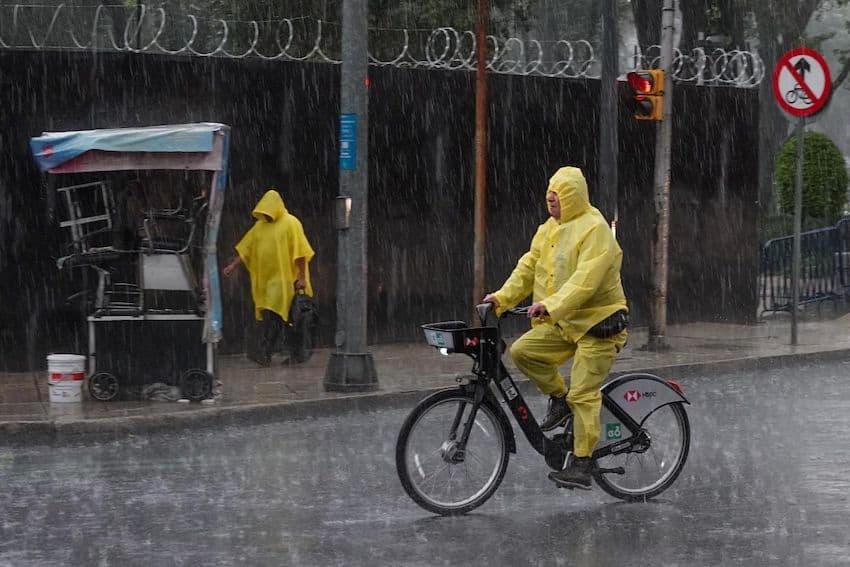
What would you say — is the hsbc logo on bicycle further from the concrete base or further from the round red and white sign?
the round red and white sign

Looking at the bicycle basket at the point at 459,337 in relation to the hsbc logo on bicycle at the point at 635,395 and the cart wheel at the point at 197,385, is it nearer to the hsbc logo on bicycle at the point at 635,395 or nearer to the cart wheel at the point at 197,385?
the hsbc logo on bicycle at the point at 635,395

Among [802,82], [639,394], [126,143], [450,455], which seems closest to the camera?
[450,455]

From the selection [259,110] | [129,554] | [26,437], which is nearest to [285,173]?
[259,110]

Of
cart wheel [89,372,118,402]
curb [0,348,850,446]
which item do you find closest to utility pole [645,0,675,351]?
curb [0,348,850,446]

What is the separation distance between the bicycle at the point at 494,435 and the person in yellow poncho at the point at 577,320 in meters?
0.13

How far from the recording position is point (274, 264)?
45.6 ft

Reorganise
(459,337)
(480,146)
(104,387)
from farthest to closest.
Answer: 1. (480,146)
2. (104,387)
3. (459,337)

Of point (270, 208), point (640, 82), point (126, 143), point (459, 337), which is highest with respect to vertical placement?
point (640, 82)

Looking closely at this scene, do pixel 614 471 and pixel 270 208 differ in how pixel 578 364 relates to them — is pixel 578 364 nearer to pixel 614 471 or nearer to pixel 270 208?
pixel 614 471

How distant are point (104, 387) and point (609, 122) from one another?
698cm

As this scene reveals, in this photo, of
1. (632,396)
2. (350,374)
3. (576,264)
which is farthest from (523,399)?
(350,374)

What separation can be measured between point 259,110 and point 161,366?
394cm

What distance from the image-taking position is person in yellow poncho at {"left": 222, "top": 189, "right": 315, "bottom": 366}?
1384cm

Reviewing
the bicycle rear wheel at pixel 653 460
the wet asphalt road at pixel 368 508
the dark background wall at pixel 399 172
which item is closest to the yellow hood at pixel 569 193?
the bicycle rear wheel at pixel 653 460
